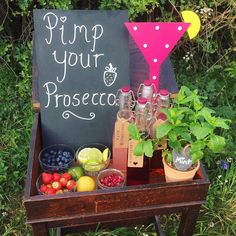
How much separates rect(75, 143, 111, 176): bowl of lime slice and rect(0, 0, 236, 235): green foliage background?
0.70m

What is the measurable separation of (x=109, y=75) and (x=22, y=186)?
48.4 inches

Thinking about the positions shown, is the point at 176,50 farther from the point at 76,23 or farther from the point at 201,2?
the point at 76,23

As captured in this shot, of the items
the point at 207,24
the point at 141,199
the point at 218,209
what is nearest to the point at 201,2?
the point at 207,24

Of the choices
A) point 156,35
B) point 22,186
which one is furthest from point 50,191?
point 22,186

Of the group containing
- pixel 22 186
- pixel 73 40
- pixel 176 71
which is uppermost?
pixel 73 40

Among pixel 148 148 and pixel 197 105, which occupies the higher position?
pixel 197 105

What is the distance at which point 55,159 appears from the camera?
1.60m

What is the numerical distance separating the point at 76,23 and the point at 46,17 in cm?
11

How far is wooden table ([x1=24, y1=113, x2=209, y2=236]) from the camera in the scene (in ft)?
4.47

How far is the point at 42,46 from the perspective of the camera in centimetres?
149

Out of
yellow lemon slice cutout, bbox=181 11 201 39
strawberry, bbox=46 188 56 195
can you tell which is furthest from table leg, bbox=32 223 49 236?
yellow lemon slice cutout, bbox=181 11 201 39

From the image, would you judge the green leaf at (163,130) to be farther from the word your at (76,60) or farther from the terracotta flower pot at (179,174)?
the word your at (76,60)

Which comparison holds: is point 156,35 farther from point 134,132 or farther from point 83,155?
point 83,155

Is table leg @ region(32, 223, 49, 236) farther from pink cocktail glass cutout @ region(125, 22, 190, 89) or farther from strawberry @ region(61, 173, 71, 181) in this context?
Result: pink cocktail glass cutout @ region(125, 22, 190, 89)
